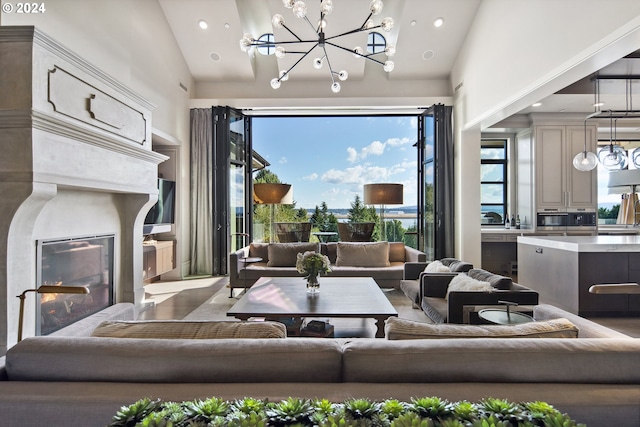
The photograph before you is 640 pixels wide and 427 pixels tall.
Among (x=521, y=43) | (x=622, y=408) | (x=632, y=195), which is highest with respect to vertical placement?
(x=521, y=43)

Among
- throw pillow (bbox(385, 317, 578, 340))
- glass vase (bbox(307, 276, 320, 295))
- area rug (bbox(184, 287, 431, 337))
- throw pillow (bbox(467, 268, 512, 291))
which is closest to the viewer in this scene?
throw pillow (bbox(385, 317, 578, 340))

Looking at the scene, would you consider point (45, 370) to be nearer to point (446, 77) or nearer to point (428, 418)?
point (428, 418)

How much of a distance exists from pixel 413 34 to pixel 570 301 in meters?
4.39

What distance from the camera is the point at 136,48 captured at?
4.85 metres

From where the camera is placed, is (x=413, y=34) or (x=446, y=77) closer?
(x=413, y=34)

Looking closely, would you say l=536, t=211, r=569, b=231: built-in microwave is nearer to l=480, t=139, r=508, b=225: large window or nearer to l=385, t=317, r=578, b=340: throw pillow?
l=480, t=139, r=508, b=225: large window

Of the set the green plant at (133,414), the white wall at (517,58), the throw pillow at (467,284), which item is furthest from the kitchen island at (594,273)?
the green plant at (133,414)

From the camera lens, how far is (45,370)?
45.1 inches

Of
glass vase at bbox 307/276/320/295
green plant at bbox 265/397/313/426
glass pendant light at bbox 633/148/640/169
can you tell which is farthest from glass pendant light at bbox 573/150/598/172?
green plant at bbox 265/397/313/426

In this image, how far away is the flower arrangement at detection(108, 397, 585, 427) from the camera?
835 millimetres

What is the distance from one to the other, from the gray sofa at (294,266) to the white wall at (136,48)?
5.57 feet

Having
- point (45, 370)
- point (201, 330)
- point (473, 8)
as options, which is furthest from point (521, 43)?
point (45, 370)

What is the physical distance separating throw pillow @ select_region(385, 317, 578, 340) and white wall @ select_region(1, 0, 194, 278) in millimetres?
3701

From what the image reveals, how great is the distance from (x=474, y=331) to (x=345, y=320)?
98.2 inches
